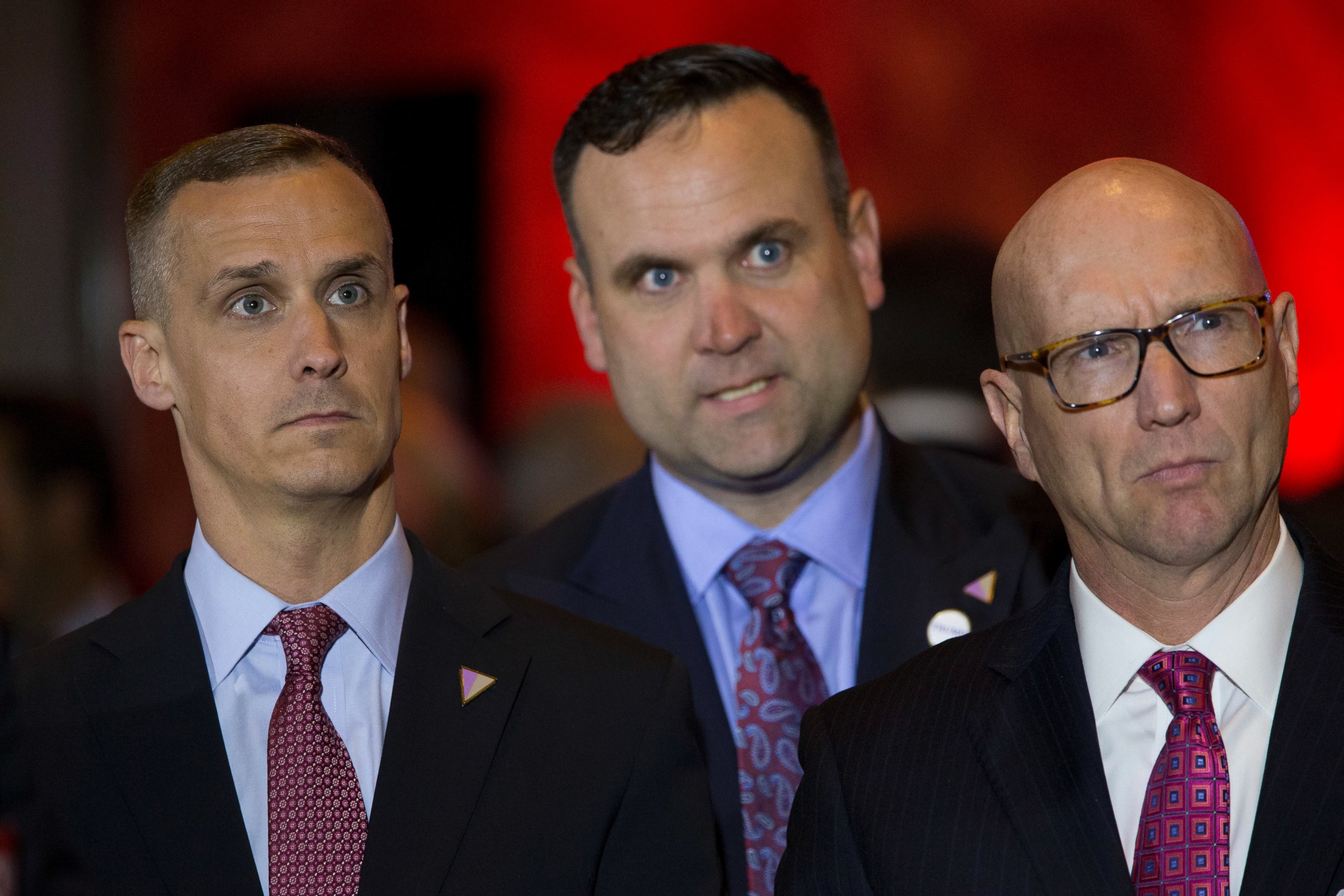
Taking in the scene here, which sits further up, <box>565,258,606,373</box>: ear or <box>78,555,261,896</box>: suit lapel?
<box>565,258,606,373</box>: ear

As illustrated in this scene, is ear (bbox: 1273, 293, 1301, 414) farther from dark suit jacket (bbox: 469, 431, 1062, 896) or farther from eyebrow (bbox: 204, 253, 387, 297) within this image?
eyebrow (bbox: 204, 253, 387, 297)

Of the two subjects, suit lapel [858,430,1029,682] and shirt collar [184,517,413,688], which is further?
suit lapel [858,430,1029,682]

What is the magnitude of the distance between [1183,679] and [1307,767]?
0.64ft

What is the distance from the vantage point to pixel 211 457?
2.25m

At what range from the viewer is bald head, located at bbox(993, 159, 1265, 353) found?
206cm

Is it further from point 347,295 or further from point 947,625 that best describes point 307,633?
point 947,625

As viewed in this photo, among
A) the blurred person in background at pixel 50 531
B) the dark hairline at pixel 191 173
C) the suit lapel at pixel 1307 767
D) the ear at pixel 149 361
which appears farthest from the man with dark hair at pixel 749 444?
the blurred person in background at pixel 50 531

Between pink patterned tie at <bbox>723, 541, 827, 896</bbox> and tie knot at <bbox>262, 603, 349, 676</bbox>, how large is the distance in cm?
85

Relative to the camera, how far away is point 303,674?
2.21 m

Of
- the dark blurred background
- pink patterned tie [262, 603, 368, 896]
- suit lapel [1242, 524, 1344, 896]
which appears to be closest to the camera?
suit lapel [1242, 524, 1344, 896]

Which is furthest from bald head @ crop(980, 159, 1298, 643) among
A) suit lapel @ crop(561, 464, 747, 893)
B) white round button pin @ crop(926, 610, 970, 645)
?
suit lapel @ crop(561, 464, 747, 893)

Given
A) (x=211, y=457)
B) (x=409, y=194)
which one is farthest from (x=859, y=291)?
(x=409, y=194)

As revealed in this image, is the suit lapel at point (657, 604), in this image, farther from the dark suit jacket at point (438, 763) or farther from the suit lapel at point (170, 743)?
the suit lapel at point (170, 743)

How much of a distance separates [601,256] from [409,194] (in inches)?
128
